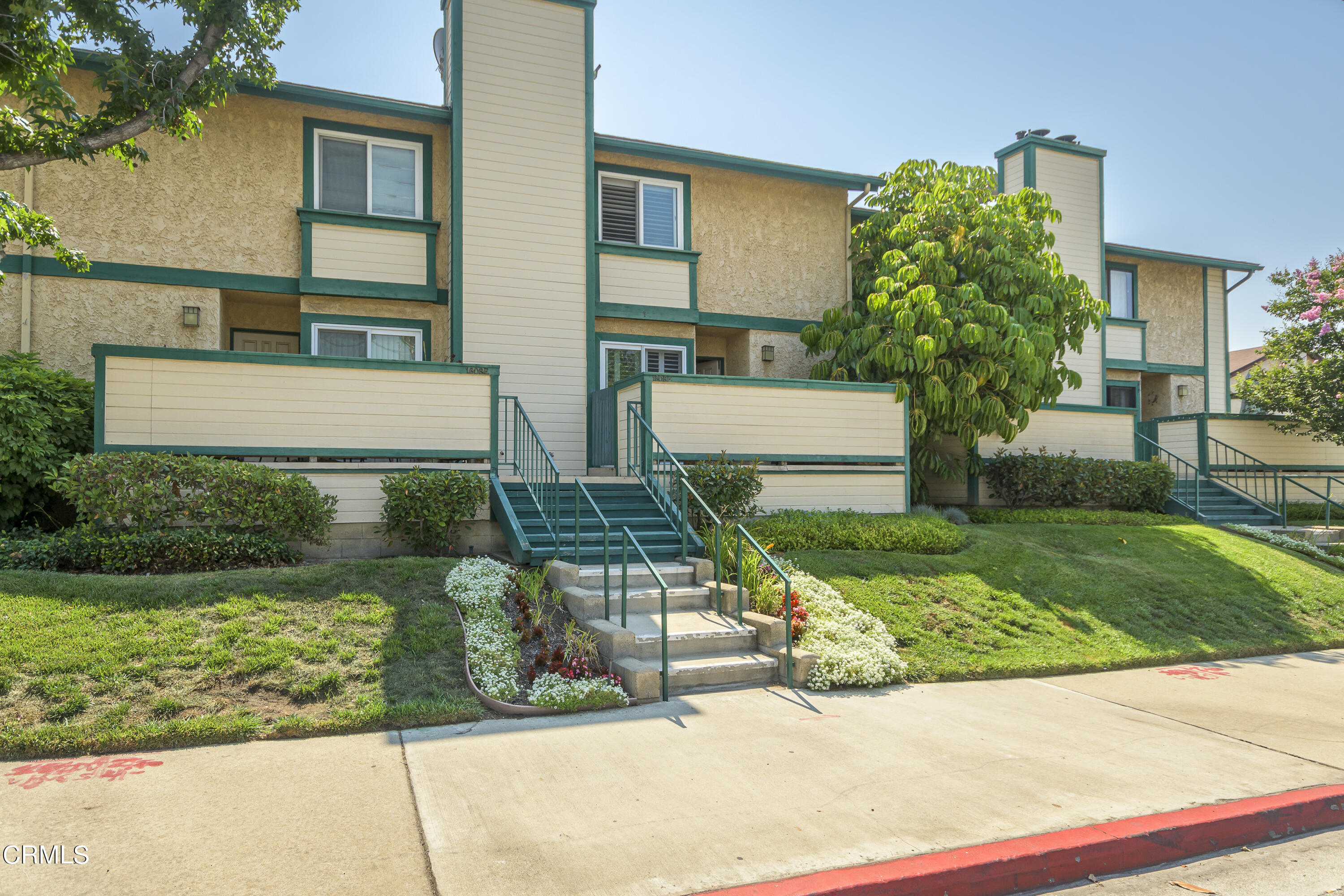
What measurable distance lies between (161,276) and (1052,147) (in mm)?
17239

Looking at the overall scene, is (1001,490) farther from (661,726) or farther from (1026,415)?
(661,726)

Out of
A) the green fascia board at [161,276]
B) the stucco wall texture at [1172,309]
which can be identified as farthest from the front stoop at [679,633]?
the stucco wall texture at [1172,309]

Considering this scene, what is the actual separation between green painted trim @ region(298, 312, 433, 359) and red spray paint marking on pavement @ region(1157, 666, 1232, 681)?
34.4 feet

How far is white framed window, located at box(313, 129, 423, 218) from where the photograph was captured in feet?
41.7

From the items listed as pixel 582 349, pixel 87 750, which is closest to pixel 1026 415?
pixel 582 349

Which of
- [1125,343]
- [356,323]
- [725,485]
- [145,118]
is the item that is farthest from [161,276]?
[1125,343]

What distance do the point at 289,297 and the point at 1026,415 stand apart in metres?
11.7

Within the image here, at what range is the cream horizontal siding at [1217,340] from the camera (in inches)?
803

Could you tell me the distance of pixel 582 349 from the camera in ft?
43.2

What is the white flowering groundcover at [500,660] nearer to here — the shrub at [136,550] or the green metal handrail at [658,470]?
the shrub at [136,550]

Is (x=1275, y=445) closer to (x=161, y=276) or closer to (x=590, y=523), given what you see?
(x=590, y=523)

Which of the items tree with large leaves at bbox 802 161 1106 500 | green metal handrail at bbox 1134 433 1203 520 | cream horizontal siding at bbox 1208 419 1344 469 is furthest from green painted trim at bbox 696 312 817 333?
cream horizontal siding at bbox 1208 419 1344 469

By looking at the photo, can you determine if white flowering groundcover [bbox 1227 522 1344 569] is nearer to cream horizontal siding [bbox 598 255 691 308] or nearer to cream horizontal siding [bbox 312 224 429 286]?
cream horizontal siding [bbox 598 255 691 308]

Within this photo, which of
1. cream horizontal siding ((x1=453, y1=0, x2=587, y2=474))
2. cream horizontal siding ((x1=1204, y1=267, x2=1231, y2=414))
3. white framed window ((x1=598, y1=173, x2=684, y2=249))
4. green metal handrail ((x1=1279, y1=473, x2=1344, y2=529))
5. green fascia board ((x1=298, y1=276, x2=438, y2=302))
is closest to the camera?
green fascia board ((x1=298, y1=276, x2=438, y2=302))
